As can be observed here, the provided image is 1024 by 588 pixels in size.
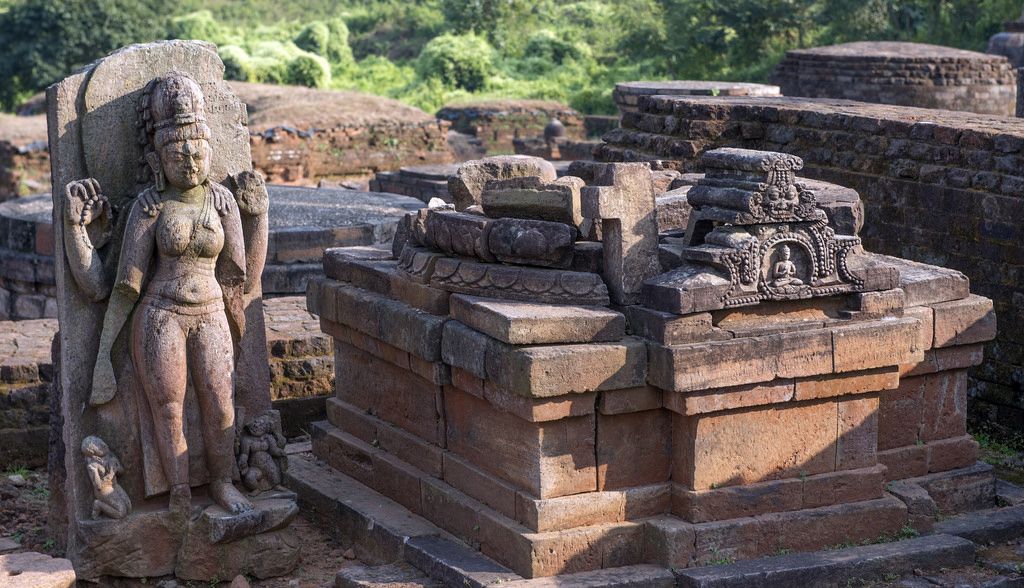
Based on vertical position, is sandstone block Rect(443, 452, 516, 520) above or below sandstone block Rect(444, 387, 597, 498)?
below

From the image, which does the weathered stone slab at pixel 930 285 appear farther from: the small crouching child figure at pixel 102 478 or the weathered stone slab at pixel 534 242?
the small crouching child figure at pixel 102 478

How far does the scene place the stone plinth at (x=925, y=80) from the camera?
19.2 metres

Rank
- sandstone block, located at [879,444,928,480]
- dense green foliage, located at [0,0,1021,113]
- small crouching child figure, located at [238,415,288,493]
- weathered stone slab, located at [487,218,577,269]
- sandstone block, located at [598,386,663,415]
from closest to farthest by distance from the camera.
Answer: sandstone block, located at [598,386,663,415] → weathered stone slab, located at [487,218,577,269] → small crouching child figure, located at [238,415,288,493] → sandstone block, located at [879,444,928,480] → dense green foliage, located at [0,0,1021,113]

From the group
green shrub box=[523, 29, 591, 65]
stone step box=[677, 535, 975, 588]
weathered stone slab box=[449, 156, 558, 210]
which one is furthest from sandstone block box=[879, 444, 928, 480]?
green shrub box=[523, 29, 591, 65]

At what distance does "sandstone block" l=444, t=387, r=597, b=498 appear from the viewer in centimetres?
516

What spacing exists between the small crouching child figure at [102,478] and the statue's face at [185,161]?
1103 mm

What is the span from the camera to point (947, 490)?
608cm

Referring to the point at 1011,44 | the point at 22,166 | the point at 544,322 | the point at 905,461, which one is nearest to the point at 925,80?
the point at 1011,44

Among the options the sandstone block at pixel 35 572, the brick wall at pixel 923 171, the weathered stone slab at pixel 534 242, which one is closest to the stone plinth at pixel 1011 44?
the brick wall at pixel 923 171

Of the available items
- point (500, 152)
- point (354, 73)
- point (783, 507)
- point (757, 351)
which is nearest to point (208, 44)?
point (757, 351)

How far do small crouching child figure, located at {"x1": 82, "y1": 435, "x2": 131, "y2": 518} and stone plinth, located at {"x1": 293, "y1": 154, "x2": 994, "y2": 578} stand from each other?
4.13ft

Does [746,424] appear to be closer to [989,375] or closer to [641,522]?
[641,522]

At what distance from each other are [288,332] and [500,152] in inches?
638

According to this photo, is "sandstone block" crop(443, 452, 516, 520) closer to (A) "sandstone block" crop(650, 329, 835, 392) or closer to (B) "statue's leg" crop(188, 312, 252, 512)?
(A) "sandstone block" crop(650, 329, 835, 392)
